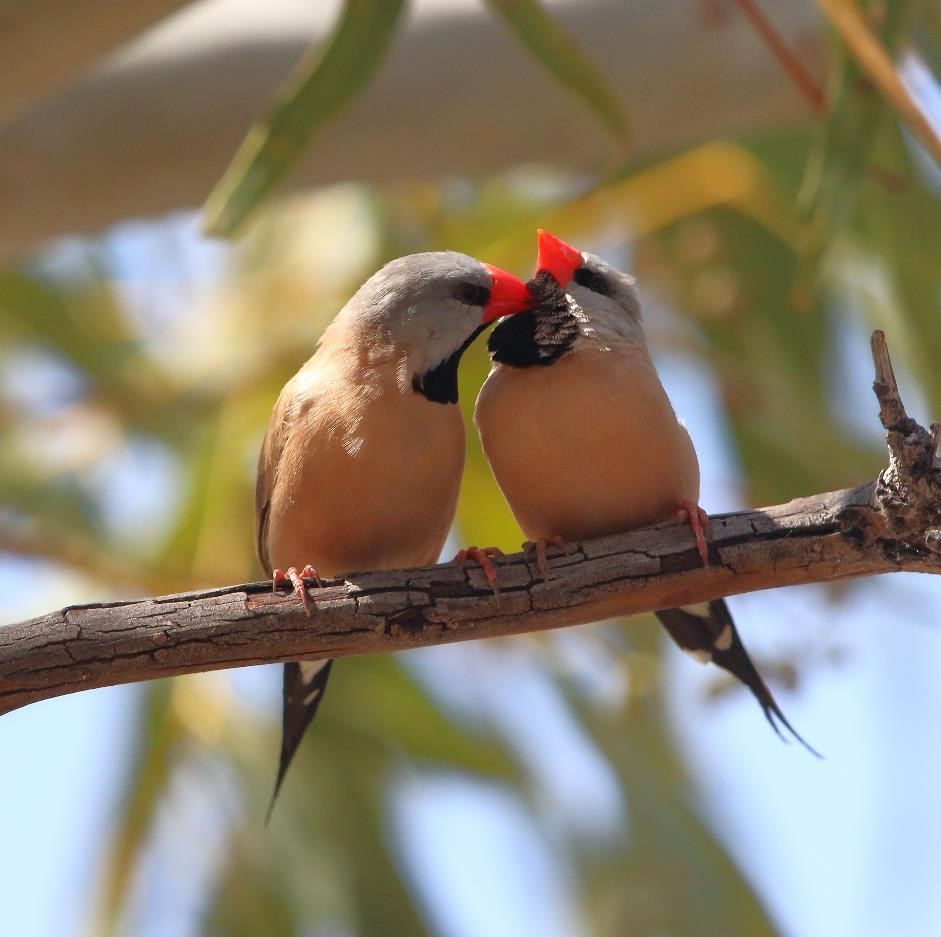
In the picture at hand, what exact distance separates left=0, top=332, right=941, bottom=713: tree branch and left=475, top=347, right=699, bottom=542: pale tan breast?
8.8 inches

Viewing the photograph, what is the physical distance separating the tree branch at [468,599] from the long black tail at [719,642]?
44cm

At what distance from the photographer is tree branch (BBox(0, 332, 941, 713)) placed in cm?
249

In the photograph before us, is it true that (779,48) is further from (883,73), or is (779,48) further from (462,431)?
(462,431)

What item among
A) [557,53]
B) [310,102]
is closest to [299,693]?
[310,102]

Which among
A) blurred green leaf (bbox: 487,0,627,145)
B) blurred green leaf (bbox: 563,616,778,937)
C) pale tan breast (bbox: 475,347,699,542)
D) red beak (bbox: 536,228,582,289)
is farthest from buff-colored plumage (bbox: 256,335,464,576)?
blurred green leaf (bbox: 563,616,778,937)

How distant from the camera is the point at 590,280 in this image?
331 cm

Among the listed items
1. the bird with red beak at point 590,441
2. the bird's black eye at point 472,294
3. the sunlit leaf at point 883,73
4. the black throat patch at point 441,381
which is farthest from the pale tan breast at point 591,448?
the sunlit leaf at point 883,73

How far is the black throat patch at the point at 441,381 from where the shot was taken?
10.0ft

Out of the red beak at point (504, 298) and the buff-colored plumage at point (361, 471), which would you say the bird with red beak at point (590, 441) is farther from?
the buff-colored plumage at point (361, 471)

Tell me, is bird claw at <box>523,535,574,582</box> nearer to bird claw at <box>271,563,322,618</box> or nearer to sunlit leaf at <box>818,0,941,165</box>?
bird claw at <box>271,563,322,618</box>

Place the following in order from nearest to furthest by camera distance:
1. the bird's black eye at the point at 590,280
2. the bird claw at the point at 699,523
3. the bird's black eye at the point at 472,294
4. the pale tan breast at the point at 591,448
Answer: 1. the bird claw at the point at 699,523
2. the pale tan breast at the point at 591,448
3. the bird's black eye at the point at 472,294
4. the bird's black eye at the point at 590,280

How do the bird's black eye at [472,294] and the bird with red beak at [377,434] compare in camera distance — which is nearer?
the bird with red beak at [377,434]

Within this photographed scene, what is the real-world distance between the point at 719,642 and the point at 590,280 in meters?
0.91

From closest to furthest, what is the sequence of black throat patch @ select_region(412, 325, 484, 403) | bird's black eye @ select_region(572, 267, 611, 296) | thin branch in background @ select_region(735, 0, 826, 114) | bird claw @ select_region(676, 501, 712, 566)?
bird claw @ select_region(676, 501, 712, 566), black throat patch @ select_region(412, 325, 484, 403), bird's black eye @ select_region(572, 267, 611, 296), thin branch in background @ select_region(735, 0, 826, 114)
